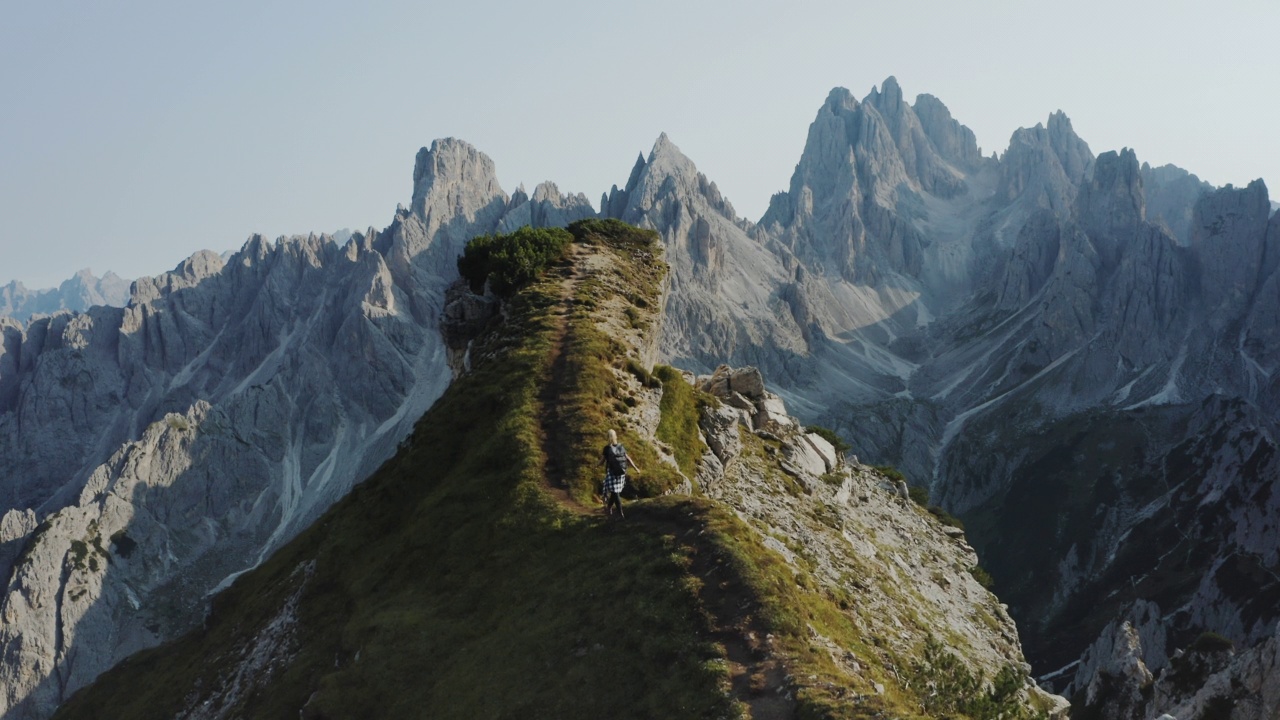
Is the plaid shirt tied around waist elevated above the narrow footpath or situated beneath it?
elevated above

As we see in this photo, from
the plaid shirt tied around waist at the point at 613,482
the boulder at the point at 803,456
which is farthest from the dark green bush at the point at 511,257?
the plaid shirt tied around waist at the point at 613,482

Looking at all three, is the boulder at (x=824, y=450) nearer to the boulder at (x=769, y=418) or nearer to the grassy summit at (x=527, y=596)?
the boulder at (x=769, y=418)

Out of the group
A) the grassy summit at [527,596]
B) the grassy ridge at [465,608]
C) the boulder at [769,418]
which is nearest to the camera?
the grassy summit at [527,596]

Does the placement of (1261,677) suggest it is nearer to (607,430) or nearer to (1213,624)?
(607,430)

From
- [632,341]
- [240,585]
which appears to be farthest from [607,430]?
[240,585]

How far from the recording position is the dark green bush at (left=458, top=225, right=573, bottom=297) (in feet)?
202

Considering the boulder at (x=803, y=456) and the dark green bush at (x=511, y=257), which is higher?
the dark green bush at (x=511, y=257)

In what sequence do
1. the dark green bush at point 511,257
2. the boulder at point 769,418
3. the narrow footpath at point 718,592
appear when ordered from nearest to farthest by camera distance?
the narrow footpath at point 718,592 < the dark green bush at point 511,257 < the boulder at point 769,418

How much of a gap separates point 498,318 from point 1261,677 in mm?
52940

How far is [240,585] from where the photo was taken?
1828 inches

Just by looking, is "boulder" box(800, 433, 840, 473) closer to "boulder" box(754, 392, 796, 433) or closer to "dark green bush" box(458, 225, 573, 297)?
"boulder" box(754, 392, 796, 433)

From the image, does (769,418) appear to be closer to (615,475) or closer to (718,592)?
(615,475)

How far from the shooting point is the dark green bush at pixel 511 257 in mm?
61594

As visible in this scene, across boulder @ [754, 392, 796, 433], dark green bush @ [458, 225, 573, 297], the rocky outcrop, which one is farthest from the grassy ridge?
boulder @ [754, 392, 796, 433]
